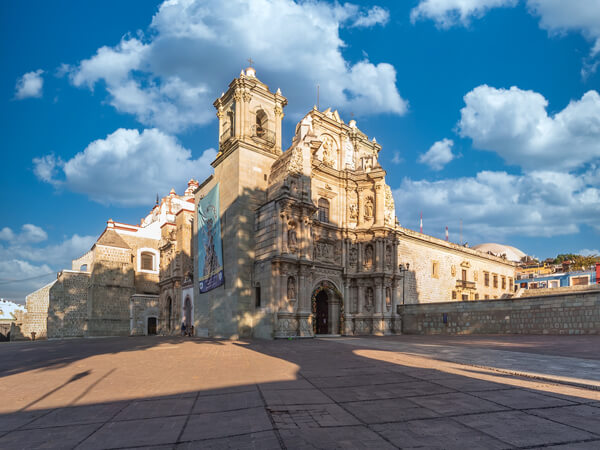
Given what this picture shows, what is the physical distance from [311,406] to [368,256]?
72.5ft

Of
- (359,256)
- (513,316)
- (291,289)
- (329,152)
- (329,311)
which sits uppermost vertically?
(329,152)

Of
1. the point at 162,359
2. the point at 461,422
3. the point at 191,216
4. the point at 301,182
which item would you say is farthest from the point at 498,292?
the point at 461,422

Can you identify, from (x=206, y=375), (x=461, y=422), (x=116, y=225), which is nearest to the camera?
(x=461, y=422)

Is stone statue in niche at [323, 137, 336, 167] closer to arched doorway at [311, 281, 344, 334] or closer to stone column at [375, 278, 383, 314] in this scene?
arched doorway at [311, 281, 344, 334]

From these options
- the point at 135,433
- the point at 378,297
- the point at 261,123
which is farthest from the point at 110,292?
the point at 135,433

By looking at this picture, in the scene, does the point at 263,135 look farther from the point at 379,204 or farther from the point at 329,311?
the point at 329,311

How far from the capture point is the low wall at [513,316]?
16969mm

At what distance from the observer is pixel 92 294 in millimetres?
35375

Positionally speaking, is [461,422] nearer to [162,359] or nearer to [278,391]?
Result: [278,391]

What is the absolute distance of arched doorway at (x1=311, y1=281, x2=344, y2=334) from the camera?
25750 mm

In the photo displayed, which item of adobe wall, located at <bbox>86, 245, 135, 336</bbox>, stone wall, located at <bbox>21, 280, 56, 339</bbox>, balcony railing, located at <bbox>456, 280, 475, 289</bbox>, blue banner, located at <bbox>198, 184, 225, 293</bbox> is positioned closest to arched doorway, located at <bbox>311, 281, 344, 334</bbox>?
blue banner, located at <bbox>198, 184, 225, 293</bbox>

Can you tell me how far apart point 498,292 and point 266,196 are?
32.6 m

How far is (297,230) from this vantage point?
22.5 metres

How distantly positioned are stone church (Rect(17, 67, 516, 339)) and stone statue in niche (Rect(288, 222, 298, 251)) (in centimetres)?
6
